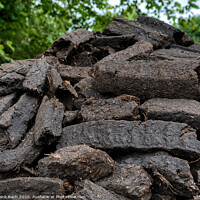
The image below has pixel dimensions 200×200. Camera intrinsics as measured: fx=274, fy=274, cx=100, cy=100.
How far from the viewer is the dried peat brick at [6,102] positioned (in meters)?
3.14

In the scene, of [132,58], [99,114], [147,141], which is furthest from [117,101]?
[132,58]

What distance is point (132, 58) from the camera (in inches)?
144

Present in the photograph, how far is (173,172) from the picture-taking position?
2379 mm

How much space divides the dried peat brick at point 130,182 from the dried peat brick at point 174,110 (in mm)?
704

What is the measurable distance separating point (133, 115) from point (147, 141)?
1.27 ft

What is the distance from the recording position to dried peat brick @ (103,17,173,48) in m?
4.31

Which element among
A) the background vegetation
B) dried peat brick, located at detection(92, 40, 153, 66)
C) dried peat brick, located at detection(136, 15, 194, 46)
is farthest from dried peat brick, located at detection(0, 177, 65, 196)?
the background vegetation

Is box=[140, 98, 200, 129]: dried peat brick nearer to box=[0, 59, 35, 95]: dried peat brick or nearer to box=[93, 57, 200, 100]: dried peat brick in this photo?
box=[93, 57, 200, 100]: dried peat brick

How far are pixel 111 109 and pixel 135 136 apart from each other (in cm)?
47

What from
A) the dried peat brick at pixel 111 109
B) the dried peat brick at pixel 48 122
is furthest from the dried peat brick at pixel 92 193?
the dried peat brick at pixel 111 109

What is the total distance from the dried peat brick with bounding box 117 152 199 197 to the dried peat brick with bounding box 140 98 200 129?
497mm

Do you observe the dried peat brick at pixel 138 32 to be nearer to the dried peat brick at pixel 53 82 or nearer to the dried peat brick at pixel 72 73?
the dried peat brick at pixel 72 73

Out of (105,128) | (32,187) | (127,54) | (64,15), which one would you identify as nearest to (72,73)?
(127,54)

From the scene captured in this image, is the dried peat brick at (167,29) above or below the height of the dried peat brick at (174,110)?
above
